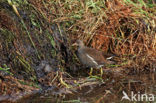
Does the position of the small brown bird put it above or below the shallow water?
above

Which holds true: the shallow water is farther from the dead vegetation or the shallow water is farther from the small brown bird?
the small brown bird

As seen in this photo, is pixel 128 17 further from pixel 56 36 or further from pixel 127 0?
pixel 56 36

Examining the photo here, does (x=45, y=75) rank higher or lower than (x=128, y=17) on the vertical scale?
lower

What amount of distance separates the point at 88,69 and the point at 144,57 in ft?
3.78

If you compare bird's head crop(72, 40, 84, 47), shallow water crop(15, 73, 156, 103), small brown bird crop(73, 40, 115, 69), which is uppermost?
bird's head crop(72, 40, 84, 47)

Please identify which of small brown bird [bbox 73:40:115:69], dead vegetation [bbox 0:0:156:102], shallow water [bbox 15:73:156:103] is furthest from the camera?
small brown bird [bbox 73:40:115:69]

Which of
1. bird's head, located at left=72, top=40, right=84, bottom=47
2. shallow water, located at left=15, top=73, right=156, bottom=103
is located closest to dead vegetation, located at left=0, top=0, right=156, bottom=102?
bird's head, located at left=72, top=40, right=84, bottom=47

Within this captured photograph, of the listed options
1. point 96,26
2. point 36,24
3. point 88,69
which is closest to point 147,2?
point 96,26

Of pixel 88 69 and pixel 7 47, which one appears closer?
pixel 7 47

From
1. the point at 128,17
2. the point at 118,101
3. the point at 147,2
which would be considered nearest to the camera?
the point at 118,101

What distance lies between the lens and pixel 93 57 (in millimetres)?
6516

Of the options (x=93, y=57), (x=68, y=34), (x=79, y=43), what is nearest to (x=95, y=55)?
(x=93, y=57)

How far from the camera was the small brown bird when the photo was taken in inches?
254

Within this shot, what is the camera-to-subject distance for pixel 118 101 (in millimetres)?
4820
